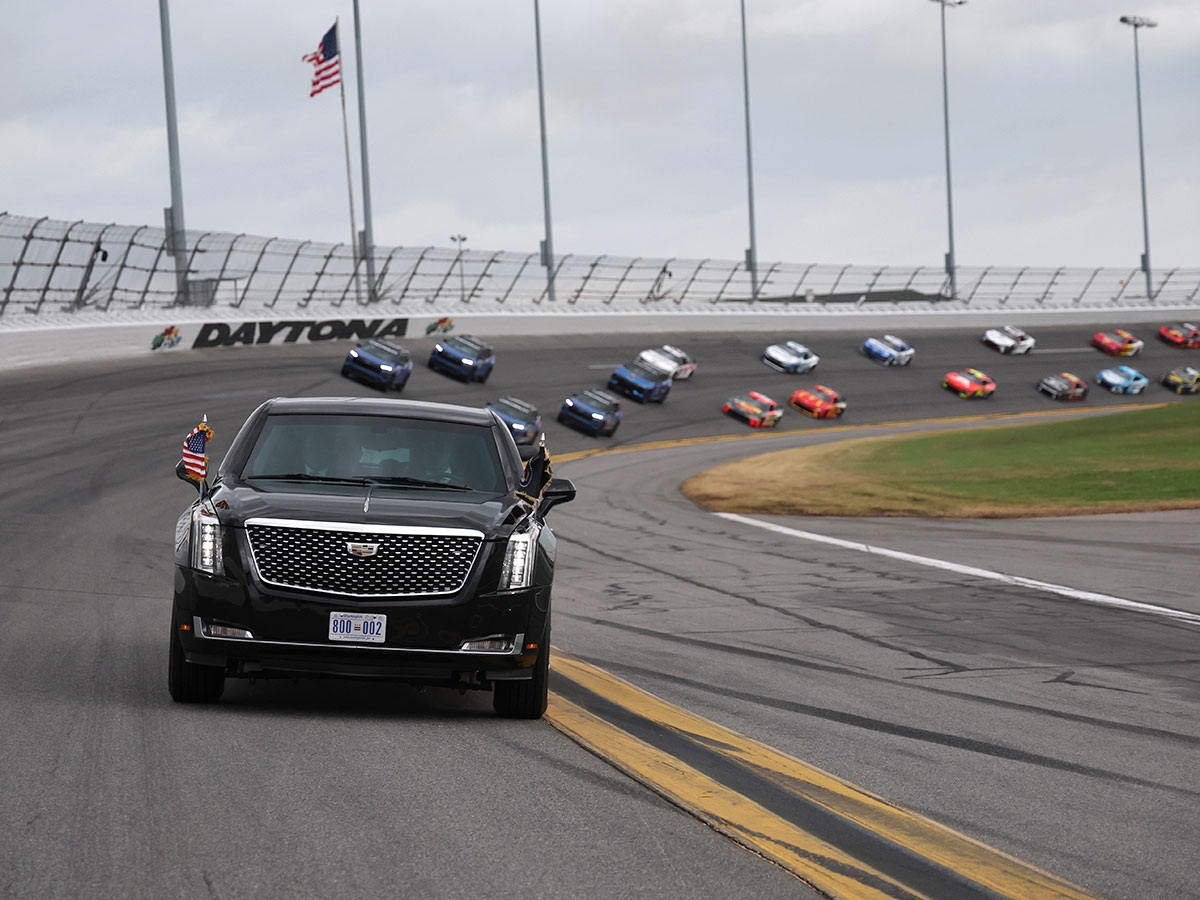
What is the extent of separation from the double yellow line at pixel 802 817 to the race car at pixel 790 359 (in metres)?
50.0

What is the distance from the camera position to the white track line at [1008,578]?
11.7 meters

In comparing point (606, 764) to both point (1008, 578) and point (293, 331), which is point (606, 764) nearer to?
point (1008, 578)

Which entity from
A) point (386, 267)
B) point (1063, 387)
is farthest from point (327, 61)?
point (1063, 387)

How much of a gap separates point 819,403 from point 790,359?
6301 millimetres

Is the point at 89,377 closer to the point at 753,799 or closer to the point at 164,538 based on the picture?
the point at 164,538

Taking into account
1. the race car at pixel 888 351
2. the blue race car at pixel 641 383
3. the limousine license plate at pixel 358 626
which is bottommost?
the race car at pixel 888 351

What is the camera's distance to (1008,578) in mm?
14359

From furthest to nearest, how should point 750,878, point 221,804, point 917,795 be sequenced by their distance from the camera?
point 917,795, point 221,804, point 750,878

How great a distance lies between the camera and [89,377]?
38.2 meters

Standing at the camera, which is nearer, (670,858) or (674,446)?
(670,858)

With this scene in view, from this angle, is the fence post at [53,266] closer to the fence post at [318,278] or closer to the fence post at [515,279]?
the fence post at [318,278]

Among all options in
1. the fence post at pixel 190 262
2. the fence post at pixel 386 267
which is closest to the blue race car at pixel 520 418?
the fence post at pixel 190 262

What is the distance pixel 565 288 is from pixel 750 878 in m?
60.2

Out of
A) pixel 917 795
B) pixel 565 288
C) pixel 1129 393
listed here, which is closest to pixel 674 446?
pixel 565 288
